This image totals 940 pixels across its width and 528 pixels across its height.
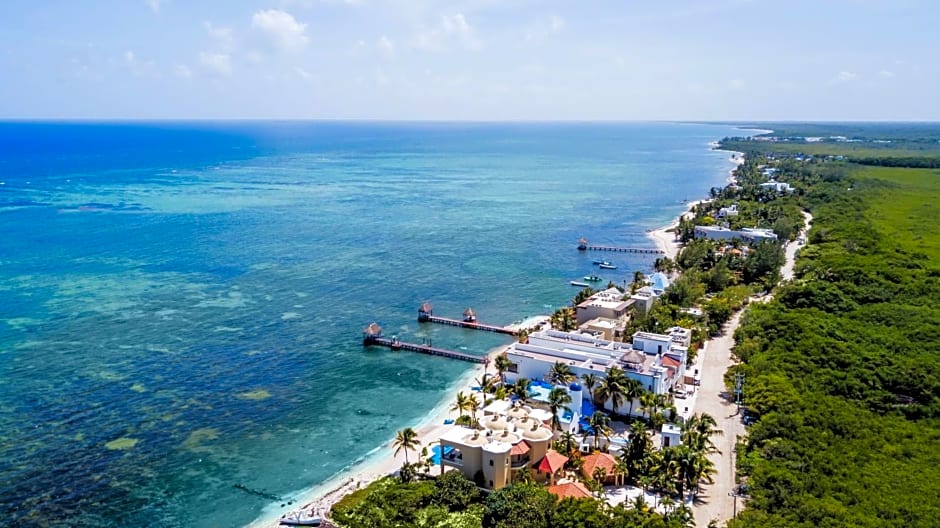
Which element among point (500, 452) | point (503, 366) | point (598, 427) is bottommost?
point (598, 427)

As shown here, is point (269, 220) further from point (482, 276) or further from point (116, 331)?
point (116, 331)

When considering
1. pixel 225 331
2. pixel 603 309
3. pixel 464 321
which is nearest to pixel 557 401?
pixel 603 309

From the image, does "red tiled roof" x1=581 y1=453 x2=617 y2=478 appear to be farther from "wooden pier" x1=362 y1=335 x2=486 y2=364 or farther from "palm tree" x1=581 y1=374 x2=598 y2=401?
"wooden pier" x1=362 y1=335 x2=486 y2=364

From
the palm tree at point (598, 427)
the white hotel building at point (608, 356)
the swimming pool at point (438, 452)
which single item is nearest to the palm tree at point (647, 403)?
the white hotel building at point (608, 356)

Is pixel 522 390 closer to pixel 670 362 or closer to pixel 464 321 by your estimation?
pixel 670 362

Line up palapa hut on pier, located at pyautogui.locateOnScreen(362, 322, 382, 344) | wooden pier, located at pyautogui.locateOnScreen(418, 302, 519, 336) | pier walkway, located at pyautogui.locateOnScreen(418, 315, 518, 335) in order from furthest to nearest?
wooden pier, located at pyautogui.locateOnScreen(418, 302, 519, 336) < pier walkway, located at pyautogui.locateOnScreen(418, 315, 518, 335) < palapa hut on pier, located at pyautogui.locateOnScreen(362, 322, 382, 344)

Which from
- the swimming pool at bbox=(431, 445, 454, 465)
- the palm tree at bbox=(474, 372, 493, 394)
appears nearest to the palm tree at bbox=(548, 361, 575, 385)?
the palm tree at bbox=(474, 372, 493, 394)

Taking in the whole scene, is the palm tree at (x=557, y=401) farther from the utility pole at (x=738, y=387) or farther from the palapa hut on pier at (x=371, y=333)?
Answer: the palapa hut on pier at (x=371, y=333)
